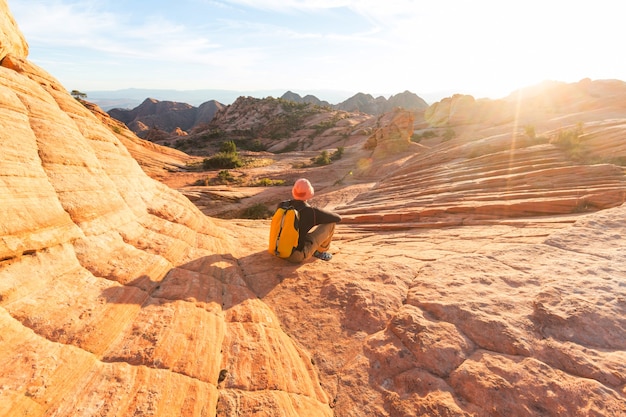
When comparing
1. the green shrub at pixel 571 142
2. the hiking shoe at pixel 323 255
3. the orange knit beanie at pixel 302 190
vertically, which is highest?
the green shrub at pixel 571 142

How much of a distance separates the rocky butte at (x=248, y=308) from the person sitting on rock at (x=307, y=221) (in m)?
0.28

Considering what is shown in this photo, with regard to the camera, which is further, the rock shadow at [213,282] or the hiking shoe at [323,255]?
the hiking shoe at [323,255]

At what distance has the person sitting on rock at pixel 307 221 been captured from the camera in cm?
598

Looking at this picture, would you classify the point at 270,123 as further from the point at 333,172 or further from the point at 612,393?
the point at 612,393

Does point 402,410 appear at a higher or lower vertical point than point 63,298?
lower

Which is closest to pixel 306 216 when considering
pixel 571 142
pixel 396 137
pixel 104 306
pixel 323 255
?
pixel 323 255

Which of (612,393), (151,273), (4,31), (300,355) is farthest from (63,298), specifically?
(4,31)

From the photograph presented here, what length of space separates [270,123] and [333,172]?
160 feet

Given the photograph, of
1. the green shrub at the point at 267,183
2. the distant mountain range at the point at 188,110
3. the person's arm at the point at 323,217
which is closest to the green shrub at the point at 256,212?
the green shrub at the point at 267,183

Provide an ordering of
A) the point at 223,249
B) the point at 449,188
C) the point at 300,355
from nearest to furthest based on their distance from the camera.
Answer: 1. the point at 300,355
2. the point at 223,249
3. the point at 449,188

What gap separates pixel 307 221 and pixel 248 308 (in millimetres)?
2094

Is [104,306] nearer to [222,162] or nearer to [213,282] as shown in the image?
[213,282]

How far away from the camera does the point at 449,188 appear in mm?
13305

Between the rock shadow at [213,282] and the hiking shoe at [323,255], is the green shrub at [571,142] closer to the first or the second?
the hiking shoe at [323,255]
